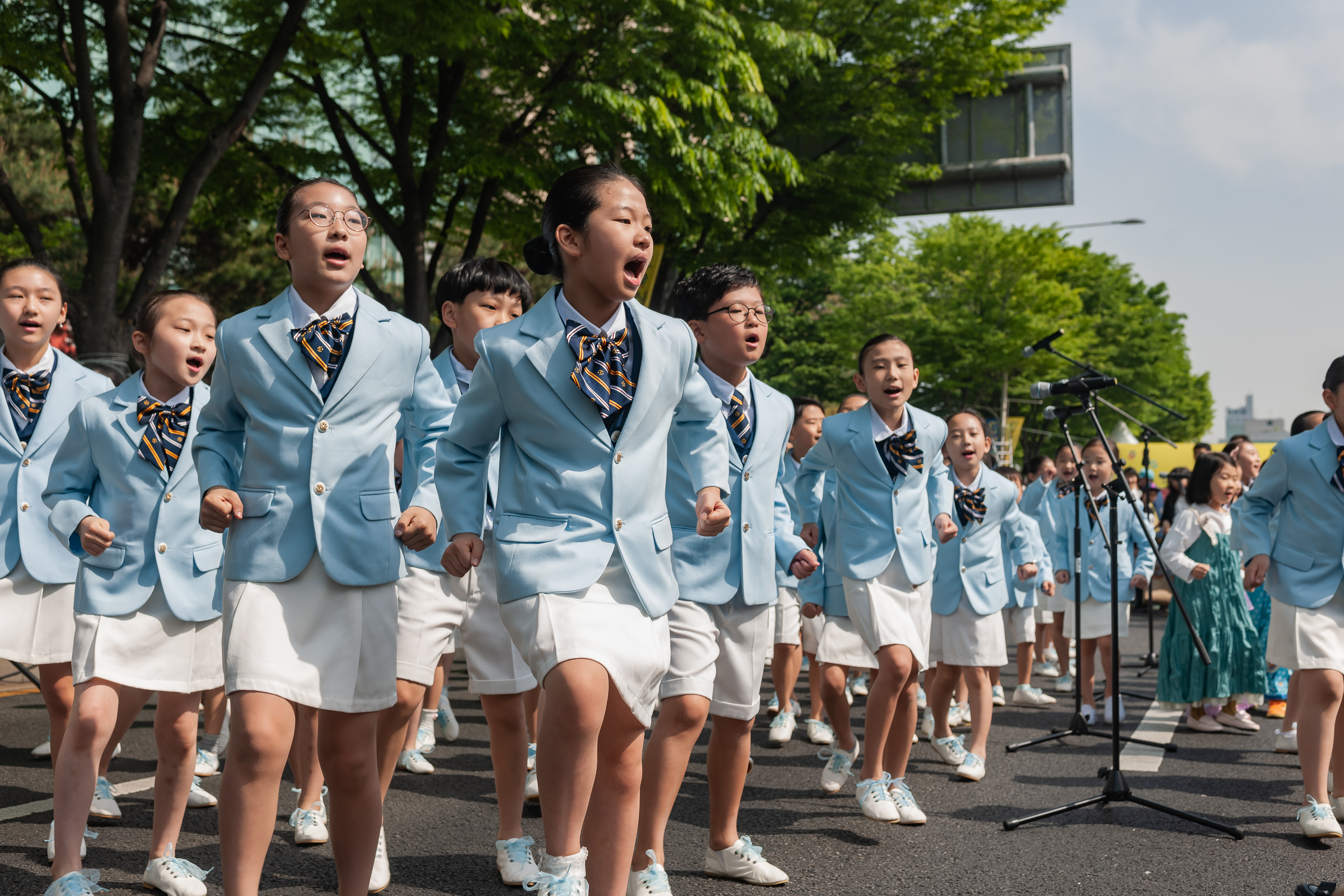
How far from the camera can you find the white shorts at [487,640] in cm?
458

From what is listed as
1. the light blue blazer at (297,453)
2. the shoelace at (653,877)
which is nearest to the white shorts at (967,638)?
the shoelace at (653,877)

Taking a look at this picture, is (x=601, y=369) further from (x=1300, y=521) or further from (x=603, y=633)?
(x=1300, y=521)

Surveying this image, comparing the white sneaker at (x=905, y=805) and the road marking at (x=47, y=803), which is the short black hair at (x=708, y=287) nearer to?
the white sneaker at (x=905, y=805)

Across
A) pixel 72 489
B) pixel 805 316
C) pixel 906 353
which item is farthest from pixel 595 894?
pixel 805 316

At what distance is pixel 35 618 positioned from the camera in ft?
15.9

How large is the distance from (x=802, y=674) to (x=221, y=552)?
8.11 metres

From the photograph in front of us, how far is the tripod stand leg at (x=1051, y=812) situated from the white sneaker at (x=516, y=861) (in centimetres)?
223

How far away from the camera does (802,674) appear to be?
11.6 meters

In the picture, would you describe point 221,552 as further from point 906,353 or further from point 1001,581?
point 1001,581

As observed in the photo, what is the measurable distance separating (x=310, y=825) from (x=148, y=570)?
129cm

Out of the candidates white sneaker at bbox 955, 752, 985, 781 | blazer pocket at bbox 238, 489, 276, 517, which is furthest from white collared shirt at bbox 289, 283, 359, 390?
white sneaker at bbox 955, 752, 985, 781

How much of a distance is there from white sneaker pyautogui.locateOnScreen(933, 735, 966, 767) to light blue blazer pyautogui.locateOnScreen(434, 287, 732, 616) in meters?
4.00

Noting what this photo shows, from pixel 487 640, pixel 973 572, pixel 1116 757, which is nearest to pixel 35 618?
pixel 487 640

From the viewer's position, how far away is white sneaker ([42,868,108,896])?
148 inches
